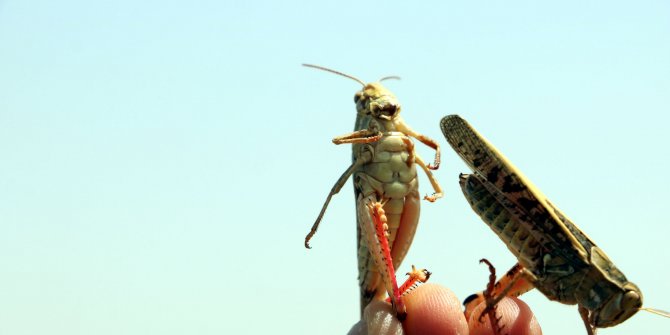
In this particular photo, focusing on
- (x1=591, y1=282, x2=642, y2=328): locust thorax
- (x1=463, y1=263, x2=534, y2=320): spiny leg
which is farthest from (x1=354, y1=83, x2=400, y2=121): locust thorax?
(x1=591, y1=282, x2=642, y2=328): locust thorax

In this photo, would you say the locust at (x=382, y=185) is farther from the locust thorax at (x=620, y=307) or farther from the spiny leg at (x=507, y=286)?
the locust thorax at (x=620, y=307)

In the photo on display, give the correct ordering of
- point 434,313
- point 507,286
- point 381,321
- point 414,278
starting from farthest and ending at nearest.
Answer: point 414,278 < point 381,321 < point 434,313 < point 507,286

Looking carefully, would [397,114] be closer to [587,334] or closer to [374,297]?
[374,297]

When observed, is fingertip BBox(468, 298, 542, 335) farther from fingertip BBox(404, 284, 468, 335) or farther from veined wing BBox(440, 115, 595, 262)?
veined wing BBox(440, 115, 595, 262)

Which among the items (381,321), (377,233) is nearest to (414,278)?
(377,233)

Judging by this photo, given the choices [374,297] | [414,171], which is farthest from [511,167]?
[374,297]

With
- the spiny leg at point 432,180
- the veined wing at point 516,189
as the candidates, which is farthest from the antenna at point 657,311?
the spiny leg at point 432,180

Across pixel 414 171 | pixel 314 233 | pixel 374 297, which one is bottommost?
pixel 374 297

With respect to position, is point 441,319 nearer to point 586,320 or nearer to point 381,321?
point 381,321

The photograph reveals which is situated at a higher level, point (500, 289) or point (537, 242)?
point (537, 242)
